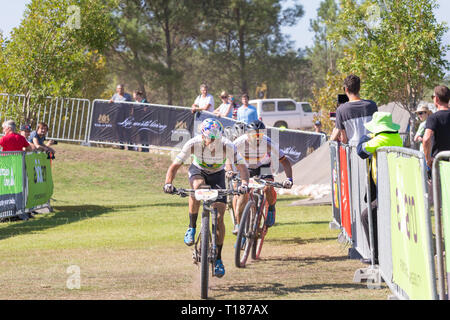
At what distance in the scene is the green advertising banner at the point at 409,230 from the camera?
5293mm

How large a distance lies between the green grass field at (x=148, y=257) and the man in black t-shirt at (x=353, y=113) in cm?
170

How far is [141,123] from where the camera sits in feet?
82.9

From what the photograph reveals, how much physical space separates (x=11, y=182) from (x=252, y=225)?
7.04 metres

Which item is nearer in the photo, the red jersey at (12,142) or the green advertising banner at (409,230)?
the green advertising banner at (409,230)

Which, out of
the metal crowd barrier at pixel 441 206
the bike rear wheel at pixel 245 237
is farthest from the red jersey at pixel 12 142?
the metal crowd barrier at pixel 441 206

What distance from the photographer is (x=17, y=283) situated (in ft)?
27.6

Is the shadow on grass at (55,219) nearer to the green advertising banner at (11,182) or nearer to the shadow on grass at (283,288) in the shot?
the green advertising banner at (11,182)

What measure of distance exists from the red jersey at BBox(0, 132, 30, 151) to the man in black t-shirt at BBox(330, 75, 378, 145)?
8.30 m

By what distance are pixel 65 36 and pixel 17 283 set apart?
1403 cm

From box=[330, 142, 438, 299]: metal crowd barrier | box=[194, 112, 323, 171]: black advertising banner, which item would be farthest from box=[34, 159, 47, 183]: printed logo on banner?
box=[194, 112, 323, 171]: black advertising banner

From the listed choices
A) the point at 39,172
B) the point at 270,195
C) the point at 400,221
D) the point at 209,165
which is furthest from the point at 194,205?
the point at 39,172

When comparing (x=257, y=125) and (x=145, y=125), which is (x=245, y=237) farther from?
(x=145, y=125)
